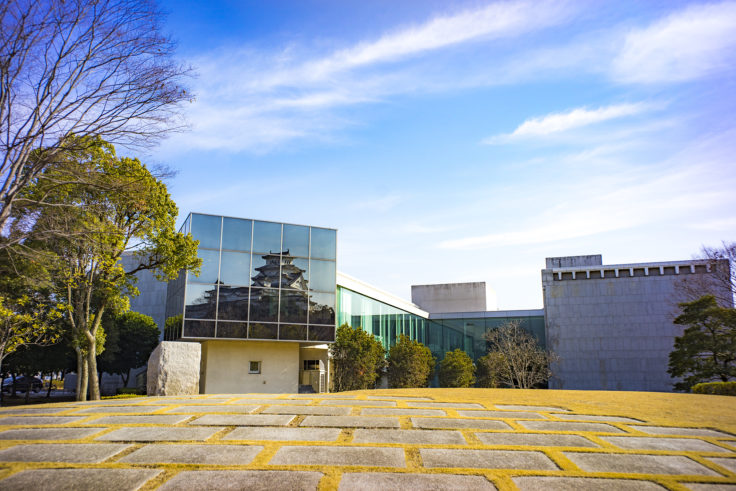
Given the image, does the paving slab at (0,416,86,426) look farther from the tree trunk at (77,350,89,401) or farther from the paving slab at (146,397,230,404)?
the tree trunk at (77,350,89,401)

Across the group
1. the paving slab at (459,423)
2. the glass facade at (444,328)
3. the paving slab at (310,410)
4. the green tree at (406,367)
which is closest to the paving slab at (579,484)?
the paving slab at (459,423)

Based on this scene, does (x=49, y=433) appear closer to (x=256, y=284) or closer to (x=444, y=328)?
(x=256, y=284)

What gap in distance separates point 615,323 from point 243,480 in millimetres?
39583

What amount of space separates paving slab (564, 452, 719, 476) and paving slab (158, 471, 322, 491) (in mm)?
3508

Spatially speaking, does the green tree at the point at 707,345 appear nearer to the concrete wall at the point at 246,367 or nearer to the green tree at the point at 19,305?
the concrete wall at the point at 246,367

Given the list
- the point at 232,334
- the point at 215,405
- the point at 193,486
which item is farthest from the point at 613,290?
the point at 193,486

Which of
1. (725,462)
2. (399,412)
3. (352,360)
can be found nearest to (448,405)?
(399,412)

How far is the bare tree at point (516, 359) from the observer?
112 feet

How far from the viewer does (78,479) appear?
603 cm

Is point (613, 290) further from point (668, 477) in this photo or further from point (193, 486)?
point (193, 486)

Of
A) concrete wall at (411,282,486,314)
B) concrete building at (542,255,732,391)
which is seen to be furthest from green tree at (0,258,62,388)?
concrete wall at (411,282,486,314)

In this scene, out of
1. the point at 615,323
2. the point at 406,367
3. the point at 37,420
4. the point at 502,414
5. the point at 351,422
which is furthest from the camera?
the point at 615,323

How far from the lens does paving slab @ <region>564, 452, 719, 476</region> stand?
670cm

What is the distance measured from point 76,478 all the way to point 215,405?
188 inches
